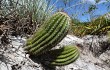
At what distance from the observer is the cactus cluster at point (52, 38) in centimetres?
444

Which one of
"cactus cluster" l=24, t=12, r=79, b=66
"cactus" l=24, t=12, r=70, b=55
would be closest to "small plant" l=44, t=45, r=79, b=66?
"cactus cluster" l=24, t=12, r=79, b=66

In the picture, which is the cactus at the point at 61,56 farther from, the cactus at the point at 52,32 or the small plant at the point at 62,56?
the cactus at the point at 52,32

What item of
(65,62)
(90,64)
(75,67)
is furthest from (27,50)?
(90,64)

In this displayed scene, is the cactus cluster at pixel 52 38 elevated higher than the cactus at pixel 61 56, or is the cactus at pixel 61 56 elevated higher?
the cactus cluster at pixel 52 38

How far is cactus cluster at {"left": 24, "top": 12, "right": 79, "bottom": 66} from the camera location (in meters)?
4.44

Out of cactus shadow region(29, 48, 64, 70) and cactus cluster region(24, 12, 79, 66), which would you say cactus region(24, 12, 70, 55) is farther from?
cactus shadow region(29, 48, 64, 70)

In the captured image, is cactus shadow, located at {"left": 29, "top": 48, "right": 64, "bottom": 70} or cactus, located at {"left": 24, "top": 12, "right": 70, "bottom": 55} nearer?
cactus, located at {"left": 24, "top": 12, "right": 70, "bottom": 55}

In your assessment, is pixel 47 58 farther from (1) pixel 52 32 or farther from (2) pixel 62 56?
(1) pixel 52 32

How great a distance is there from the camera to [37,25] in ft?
17.7

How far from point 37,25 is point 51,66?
90cm

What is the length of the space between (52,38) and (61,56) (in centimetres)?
44

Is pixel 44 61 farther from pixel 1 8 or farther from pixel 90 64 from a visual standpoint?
pixel 90 64

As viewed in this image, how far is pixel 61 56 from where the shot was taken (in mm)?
4766

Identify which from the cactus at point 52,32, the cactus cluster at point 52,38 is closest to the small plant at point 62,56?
the cactus cluster at point 52,38
